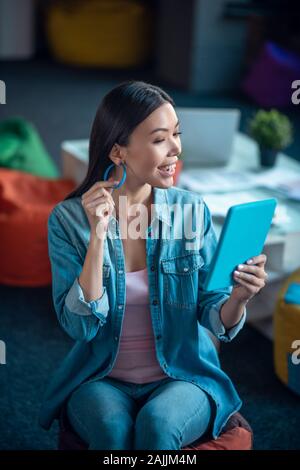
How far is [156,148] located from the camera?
151cm

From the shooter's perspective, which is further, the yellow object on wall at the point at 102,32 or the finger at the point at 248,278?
the yellow object on wall at the point at 102,32

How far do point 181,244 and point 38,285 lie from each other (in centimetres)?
154

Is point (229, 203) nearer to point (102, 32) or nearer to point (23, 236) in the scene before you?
point (23, 236)

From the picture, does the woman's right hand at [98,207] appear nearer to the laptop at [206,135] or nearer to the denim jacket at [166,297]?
the denim jacket at [166,297]

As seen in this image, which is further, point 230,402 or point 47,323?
point 47,323

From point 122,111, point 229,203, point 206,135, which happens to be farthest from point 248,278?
point 206,135

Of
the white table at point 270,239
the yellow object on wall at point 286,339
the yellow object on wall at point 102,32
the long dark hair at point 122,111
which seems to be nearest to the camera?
the long dark hair at point 122,111

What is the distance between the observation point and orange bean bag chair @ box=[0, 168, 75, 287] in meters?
2.95

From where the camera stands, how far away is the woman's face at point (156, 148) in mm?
1496

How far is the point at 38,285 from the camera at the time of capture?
3.06 meters

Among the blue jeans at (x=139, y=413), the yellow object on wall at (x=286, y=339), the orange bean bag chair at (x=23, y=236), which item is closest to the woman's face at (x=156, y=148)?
the blue jeans at (x=139, y=413)

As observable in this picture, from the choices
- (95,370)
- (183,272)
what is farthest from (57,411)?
(183,272)

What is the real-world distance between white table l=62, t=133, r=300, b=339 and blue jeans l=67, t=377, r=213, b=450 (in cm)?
98

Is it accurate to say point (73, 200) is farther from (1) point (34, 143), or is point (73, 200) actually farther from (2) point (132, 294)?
(1) point (34, 143)
